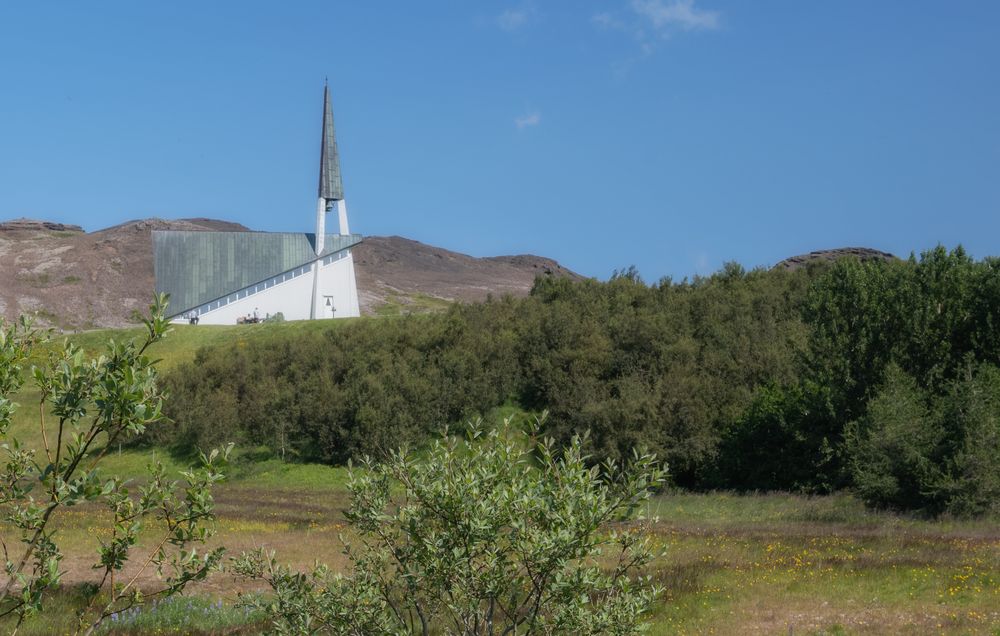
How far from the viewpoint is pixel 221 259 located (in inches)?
3322

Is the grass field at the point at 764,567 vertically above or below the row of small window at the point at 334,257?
below

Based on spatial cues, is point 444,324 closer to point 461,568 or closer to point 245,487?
point 245,487

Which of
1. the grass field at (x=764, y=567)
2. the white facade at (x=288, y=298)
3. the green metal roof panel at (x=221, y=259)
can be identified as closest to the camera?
the grass field at (x=764, y=567)

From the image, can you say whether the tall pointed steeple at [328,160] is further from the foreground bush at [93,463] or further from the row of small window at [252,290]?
the foreground bush at [93,463]

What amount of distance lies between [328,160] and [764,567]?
67974mm

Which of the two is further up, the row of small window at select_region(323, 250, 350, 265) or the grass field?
the row of small window at select_region(323, 250, 350, 265)

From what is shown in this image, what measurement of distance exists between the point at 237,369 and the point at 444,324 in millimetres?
14691

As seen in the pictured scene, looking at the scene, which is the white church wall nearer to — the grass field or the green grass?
the grass field

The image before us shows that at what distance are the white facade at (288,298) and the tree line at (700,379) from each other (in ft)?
46.6

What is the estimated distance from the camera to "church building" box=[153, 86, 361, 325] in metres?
82.8

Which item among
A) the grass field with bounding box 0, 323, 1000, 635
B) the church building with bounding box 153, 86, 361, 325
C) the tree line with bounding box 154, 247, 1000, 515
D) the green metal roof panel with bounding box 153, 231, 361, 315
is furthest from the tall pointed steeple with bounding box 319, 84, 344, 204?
the grass field with bounding box 0, 323, 1000, 635

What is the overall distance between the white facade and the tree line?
14.2 meters

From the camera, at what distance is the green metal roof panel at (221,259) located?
83000mm

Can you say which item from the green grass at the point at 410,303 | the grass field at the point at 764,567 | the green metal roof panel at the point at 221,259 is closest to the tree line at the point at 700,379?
the grass field at the point at 764,567
